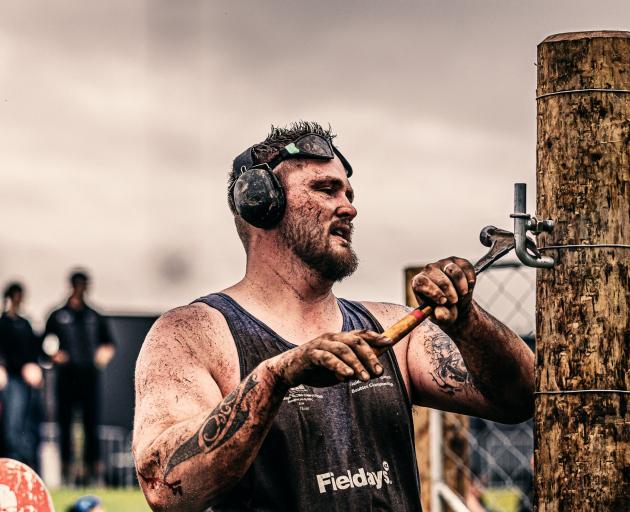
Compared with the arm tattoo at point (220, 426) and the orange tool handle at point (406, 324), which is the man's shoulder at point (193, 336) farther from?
the orange tool handle at point (406, 324)

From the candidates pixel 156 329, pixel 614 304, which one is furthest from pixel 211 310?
pixel 614 304

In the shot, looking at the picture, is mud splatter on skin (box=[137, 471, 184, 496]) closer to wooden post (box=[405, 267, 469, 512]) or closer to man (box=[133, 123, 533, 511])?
man (box=[133, 123, 533, 511])

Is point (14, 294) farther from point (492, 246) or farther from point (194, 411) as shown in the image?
point (492, 246)

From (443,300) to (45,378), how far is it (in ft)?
37.0

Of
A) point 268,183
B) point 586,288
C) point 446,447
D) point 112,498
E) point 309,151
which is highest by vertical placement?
point 309,151

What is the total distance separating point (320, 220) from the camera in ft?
15.6

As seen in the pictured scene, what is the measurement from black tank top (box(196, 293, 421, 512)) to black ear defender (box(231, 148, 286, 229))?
29 cm

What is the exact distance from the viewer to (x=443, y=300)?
3.95 meters

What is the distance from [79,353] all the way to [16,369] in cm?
51

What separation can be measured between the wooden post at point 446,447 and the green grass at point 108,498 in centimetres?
481

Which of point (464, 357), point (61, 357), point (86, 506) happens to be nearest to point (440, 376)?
point (464, 357)

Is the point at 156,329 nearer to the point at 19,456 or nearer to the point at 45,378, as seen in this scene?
the point at 19,456

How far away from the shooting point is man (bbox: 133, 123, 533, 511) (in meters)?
4.12

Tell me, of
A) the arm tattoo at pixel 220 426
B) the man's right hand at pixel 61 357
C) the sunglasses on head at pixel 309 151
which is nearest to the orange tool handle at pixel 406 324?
the arm tattoo at pixel 220 426
